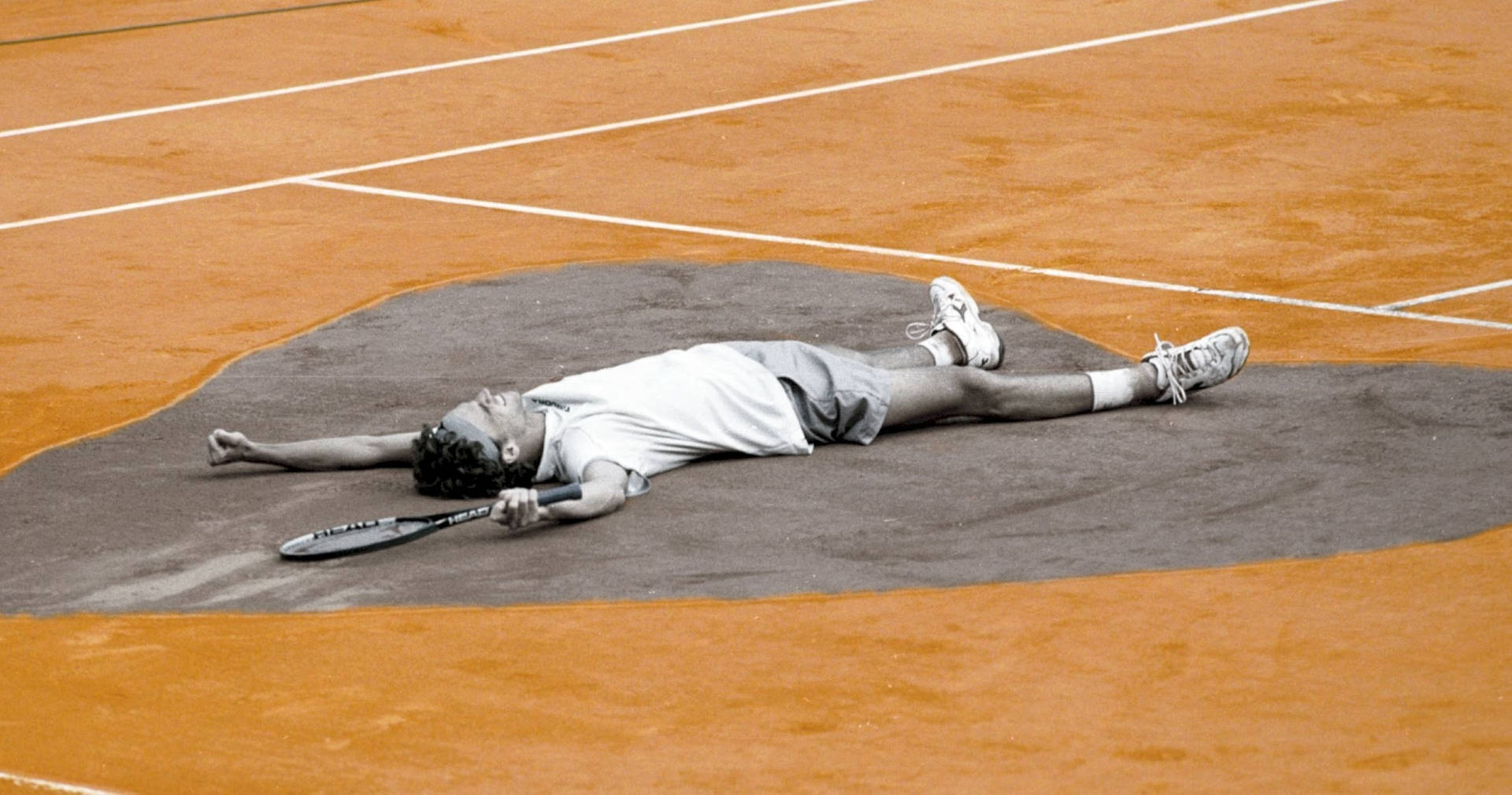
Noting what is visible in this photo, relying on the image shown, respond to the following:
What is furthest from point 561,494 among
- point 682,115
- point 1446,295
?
point 682,115

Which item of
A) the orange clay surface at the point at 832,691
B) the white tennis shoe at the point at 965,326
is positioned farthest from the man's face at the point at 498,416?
the white tennis shoe at the point at 965,326

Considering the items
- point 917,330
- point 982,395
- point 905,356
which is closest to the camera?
point 982,395

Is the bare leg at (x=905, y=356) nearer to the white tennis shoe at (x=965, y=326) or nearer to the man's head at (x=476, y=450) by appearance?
the white tennis shoe at (x=965, y=326)

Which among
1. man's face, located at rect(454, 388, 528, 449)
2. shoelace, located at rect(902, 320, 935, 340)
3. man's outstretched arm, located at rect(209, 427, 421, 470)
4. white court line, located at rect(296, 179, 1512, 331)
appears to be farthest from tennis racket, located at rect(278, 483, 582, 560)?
white court line, located at rect(296, 179, 1512, 331)

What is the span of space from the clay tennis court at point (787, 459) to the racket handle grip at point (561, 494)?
16 cm

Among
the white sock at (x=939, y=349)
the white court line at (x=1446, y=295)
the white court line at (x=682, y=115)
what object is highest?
the white court line at (x=682, y=115)

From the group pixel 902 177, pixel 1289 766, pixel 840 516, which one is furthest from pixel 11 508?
pixel 902 177

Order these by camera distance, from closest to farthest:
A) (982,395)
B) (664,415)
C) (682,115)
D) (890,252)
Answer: (664,415) < (982,395) < (890,252) < (682,115)

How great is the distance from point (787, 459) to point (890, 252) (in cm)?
363

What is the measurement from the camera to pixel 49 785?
556 centimetres

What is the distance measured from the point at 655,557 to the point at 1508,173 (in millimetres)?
Answer: 7779

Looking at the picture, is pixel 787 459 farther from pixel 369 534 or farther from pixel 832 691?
pixel 832 691

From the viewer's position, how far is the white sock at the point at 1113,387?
8516mm

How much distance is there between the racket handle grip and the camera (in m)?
7.26
